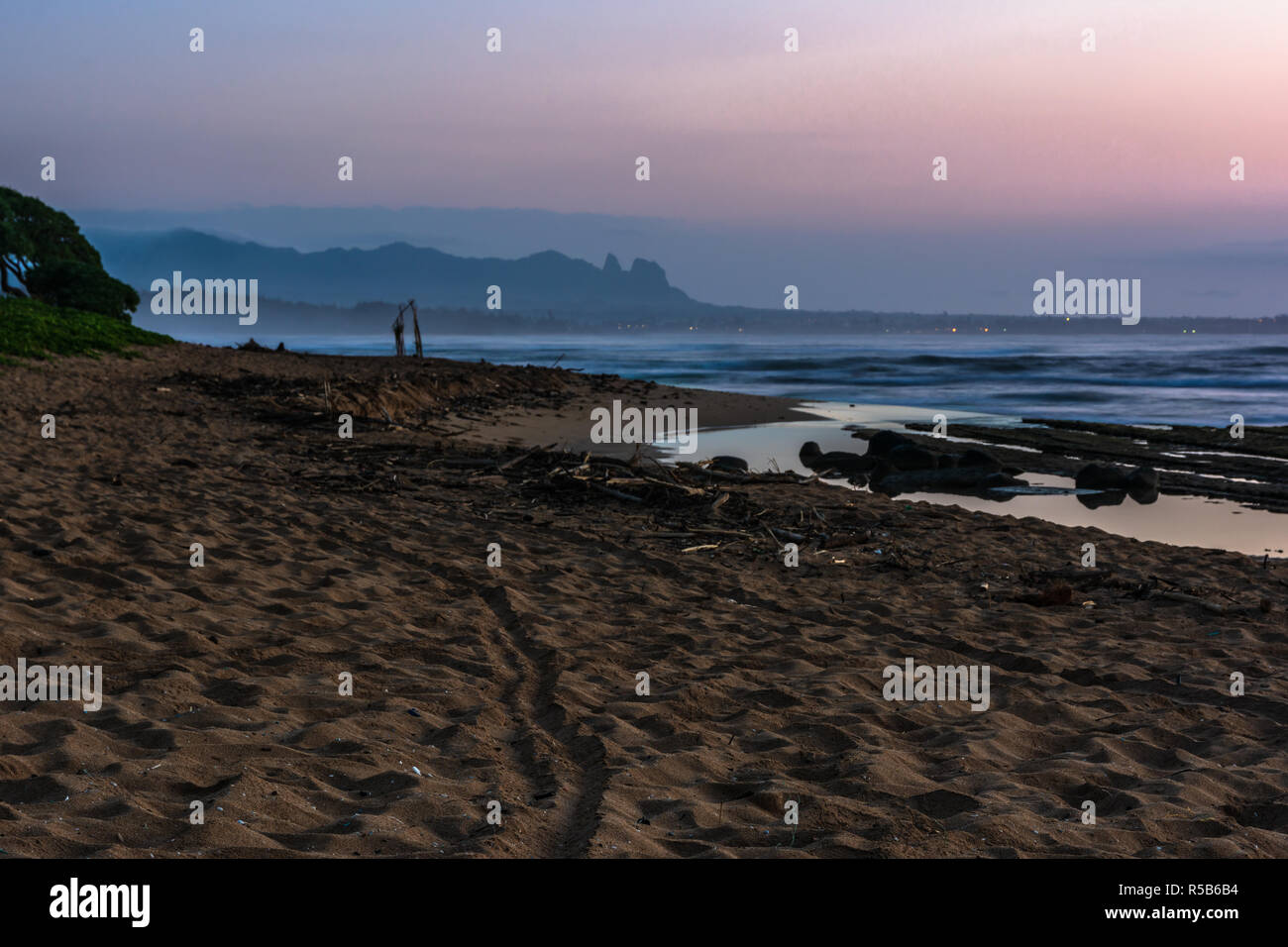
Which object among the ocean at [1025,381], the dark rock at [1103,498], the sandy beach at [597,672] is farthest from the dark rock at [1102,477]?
the ocean at [1025,381]

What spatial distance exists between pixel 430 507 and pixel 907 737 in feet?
22.9

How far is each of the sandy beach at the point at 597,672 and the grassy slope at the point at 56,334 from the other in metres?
12.3

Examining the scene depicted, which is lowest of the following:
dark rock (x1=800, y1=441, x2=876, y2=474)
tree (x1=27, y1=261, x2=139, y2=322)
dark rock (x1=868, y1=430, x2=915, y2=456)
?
dark rock (x1=800, y1=441, x2=876, y2=474)

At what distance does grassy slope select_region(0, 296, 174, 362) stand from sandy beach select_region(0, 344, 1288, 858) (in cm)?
1232

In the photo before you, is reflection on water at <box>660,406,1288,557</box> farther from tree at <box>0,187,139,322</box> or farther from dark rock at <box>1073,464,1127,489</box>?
tree at <box>0,187,139,322</box>

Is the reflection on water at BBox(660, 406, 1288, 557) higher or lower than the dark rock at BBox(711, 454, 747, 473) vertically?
lower

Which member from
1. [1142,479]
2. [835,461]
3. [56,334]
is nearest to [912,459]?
[835,461]

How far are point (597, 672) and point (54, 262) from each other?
4439cm

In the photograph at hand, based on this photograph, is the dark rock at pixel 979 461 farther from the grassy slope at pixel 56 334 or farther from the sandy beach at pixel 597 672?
the grassy slope at pixel 56 334

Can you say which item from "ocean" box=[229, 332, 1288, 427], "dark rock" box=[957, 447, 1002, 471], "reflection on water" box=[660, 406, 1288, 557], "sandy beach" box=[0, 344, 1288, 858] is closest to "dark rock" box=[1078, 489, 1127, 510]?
"reflection on water" box=[660, 406, 1288, 557]

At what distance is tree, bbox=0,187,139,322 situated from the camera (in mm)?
39000

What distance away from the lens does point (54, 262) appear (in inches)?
1592
